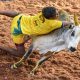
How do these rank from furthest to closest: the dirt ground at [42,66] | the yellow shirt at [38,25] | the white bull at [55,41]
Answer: the dirt ground at [42,66], the white bull at [55,41], the yellow shirt at [38,25]

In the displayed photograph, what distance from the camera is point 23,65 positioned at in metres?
6.18

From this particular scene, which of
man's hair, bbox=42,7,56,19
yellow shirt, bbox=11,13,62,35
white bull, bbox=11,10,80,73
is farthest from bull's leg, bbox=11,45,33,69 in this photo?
man's hair, bbox=42,7,56,19

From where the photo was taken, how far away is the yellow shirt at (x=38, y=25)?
18.3 ft

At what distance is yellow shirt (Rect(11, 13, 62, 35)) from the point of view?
5.59 metres

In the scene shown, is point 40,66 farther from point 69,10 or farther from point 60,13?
point 69,10

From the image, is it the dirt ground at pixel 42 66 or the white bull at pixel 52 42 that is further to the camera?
the dirt ground at pixel 42 66

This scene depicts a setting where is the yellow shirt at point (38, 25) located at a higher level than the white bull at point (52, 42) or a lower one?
higher

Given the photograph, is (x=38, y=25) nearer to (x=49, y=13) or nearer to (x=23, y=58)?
(x=49, y=13)

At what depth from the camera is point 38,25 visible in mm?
5688

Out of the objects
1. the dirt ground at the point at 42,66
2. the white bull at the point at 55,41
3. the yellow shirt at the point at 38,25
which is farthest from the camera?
the dirt ground at the point at 42,66

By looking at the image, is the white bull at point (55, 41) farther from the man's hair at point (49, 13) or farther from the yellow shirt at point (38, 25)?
the man's hair at point (49, 13)

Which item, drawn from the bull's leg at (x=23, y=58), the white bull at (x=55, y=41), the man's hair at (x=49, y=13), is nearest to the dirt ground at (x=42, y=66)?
the bull's leg at (x=23, y=58)

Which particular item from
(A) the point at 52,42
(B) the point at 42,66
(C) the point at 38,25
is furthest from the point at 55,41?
(B) the point at 42,66

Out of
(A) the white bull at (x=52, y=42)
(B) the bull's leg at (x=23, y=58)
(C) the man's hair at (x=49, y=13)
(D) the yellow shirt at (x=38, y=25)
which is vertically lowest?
(B) the bull's leg at (x=23, y=58)
